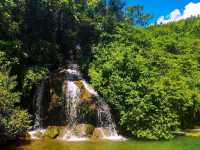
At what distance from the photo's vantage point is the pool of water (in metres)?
29.0

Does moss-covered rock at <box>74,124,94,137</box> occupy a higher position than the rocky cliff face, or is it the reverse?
the rocky cliff face

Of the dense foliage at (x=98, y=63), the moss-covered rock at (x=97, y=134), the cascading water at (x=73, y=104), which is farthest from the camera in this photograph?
the cascading water at (x=73, y=104)

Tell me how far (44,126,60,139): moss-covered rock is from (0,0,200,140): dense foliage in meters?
2.35

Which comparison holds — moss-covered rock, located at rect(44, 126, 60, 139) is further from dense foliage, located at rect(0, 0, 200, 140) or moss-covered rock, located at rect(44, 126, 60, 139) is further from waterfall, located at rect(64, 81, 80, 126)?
dense foliage, located at rect(0, 0, 200, 140)

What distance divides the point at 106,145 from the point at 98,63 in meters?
12.2

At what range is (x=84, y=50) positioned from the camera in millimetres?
43906

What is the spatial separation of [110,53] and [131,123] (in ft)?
28.5

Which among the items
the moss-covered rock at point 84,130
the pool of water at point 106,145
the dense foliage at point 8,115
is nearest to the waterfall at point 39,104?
the moss-covered rock at point 84,130

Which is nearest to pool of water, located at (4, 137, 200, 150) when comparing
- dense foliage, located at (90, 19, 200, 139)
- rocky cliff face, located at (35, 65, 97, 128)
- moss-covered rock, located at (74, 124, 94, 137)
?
dense foliage, located at (90, 19, 200, 139)

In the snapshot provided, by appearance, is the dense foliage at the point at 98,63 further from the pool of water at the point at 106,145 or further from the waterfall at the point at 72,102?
the waterfall at the point at 72,102

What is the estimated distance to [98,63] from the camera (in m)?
40.6

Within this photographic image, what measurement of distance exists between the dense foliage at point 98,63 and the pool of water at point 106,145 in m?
1.31

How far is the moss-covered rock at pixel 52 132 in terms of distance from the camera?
33.5 m

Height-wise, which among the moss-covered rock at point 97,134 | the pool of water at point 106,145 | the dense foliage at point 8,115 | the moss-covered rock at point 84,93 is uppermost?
the moss-covered rock at point 84,93
